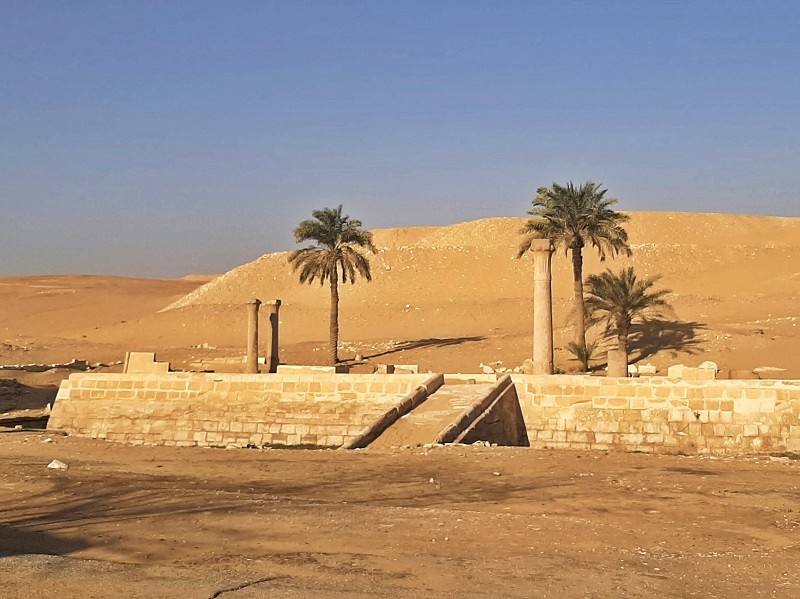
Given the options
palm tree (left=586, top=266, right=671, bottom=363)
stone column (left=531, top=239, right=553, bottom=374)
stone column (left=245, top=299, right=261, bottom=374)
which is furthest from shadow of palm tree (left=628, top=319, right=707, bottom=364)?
stone column (left=245, top=299, right=261, bottom=374)

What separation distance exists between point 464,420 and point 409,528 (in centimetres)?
792

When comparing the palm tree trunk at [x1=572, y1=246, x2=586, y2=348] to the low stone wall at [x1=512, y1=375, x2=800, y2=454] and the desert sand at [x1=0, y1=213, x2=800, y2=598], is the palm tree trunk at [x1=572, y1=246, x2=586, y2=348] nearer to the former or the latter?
the low stone wall at [x1=512, y1=375, x2=800, y2=454]

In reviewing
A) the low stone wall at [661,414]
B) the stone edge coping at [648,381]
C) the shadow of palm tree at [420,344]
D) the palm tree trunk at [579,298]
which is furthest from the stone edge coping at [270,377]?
the shadow of palm tree at [420,344]

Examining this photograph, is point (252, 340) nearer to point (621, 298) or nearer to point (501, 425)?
point (501, 425)

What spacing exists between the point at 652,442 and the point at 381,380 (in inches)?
222

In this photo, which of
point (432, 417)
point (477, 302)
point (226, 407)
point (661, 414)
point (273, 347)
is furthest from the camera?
point (477, 302)

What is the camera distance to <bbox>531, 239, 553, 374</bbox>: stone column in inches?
922

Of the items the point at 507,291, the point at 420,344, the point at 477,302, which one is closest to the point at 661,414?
the point at 420,344

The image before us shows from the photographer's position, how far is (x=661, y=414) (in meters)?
18.0

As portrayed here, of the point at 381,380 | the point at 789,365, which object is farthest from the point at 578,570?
the point at 789,365

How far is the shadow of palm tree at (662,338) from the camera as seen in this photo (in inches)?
1444

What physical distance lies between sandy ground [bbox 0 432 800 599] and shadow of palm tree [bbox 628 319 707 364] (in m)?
22.9

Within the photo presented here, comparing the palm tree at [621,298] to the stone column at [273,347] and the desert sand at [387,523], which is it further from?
the desert sand at [387,523]

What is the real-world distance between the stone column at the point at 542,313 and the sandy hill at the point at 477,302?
40.0 feet
